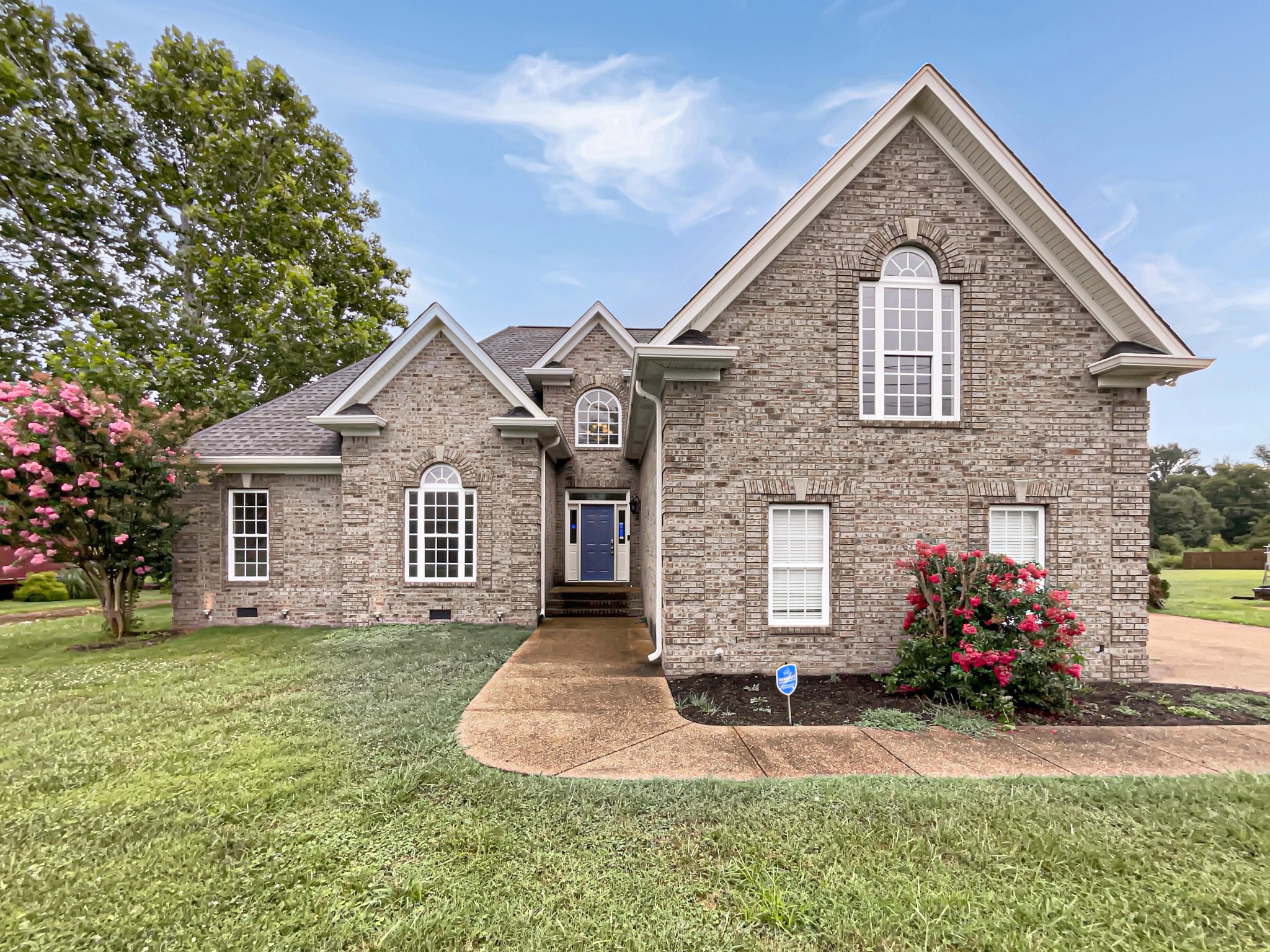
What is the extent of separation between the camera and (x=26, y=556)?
373 inches

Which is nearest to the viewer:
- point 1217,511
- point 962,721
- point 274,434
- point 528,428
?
point 962,721

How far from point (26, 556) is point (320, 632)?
5238mm

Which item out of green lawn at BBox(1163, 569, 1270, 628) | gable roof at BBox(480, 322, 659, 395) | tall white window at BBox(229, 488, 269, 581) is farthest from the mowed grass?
green lawn at BBox(1163, 569, 1270, 628)

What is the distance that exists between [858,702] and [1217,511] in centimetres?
6984

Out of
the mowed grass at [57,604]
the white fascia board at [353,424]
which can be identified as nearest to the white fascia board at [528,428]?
the white fascia board at [353,424]

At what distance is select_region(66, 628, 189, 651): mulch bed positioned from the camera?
945cm

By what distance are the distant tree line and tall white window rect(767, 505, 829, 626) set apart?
51.6 metres

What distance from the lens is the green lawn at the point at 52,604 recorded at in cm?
1531

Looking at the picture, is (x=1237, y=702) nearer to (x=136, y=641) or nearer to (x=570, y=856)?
(x=570, y=856)

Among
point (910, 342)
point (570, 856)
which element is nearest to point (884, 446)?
point (910, 342)

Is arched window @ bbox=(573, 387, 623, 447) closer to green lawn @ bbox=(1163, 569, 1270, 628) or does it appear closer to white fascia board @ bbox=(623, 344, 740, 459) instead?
white fascia board @ bbox=(623, 344, 740, 459)

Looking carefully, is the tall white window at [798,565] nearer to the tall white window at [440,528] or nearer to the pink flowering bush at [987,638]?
the pink flowering bush at [987,638]

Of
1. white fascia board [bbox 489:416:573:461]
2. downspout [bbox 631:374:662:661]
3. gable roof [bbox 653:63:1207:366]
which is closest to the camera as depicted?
gable roof [bbox 653:63:1207:366]

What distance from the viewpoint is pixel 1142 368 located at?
7.02 metres
